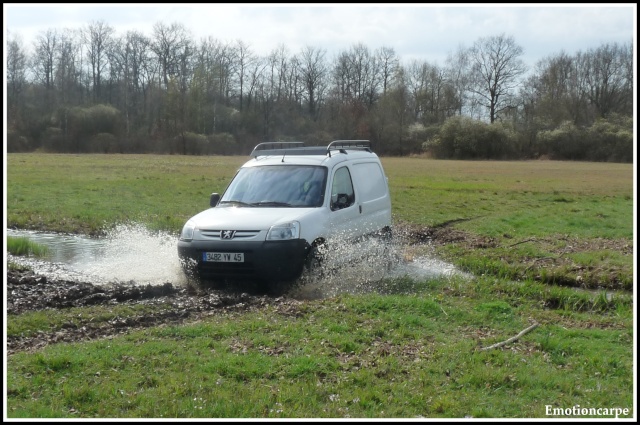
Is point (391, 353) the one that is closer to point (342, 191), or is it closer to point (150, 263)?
point (342, 191)

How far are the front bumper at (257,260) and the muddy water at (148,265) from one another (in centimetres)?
46

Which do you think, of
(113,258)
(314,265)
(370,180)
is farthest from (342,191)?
(113,258)

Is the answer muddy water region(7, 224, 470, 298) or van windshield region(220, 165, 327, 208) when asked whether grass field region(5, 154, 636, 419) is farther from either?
van windshield region(220, 165, 327, 208)

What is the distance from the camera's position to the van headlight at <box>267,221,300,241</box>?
942cm

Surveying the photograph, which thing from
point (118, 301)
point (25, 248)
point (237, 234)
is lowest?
point (118, 301)

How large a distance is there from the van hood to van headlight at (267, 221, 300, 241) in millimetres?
86

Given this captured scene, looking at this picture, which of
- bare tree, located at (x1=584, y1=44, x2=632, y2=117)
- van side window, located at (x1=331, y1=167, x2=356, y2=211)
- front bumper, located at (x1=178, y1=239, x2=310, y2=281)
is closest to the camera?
front bumper, located at (x1=178, y1=239, x2=310, y2=281)

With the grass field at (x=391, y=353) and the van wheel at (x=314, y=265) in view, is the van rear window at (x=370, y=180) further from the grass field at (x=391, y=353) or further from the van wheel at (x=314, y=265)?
the van wheel at (x=314, y=265)

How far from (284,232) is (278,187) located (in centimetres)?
160

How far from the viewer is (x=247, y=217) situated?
9.89 meters

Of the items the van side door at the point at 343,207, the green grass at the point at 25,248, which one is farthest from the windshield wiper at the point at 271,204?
the green grass at the point at 25,248

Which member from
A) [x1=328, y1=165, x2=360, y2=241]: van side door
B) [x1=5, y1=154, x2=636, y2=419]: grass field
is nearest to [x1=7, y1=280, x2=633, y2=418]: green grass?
[x1=5, y1=154, x2=636, y2=419]: grass field

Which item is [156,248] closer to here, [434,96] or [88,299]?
[88,299]

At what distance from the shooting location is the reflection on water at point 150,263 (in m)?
10.2
